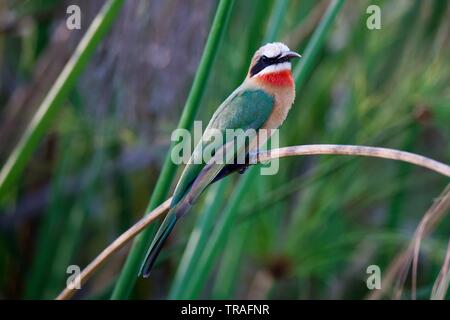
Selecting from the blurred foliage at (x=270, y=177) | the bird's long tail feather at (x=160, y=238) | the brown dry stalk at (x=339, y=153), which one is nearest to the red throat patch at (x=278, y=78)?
the brown dry stalk at (x=339, y=153)

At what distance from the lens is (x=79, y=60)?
1.00m

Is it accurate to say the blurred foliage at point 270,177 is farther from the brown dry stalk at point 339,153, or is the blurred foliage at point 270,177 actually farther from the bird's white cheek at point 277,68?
the brown dry stalk at point 339,153

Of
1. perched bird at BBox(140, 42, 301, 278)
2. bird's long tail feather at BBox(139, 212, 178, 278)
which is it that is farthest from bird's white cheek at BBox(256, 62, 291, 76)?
bird's long tail feather at BBox(139, 212, 178, 278)

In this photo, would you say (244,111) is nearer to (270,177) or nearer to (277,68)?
(277,68)

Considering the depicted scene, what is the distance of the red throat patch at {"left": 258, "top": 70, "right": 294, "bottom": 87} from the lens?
909 millimetres

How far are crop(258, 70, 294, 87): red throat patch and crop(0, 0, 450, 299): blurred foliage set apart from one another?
44cm

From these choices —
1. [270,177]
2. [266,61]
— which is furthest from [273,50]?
[270,177]

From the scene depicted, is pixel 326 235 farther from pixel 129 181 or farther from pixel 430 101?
pixel 129 181

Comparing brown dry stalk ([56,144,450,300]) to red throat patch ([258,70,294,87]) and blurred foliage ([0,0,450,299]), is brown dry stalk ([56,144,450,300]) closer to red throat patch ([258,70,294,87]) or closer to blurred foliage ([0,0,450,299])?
red throat patch ([258,70,294,87])

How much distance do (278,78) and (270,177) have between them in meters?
0.71

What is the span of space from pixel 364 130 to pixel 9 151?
826 millimetres

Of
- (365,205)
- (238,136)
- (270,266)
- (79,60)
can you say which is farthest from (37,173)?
(238,136)

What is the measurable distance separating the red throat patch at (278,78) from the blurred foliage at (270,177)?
442 millimetres

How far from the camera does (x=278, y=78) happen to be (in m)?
0.91
